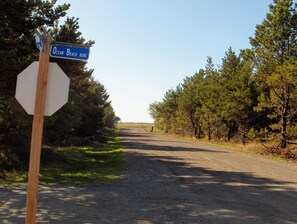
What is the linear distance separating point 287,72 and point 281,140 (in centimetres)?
552

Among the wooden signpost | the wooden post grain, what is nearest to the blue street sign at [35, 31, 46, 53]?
the wooden signpost

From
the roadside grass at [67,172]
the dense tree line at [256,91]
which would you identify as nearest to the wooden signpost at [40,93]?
the roadside grass at [67,172]

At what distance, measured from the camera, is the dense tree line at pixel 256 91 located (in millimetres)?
26562

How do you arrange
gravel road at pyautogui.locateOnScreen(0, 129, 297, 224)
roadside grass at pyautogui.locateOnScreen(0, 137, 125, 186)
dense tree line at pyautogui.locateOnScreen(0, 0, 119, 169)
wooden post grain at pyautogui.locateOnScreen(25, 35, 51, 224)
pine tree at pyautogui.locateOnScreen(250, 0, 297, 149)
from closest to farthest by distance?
1. wooden post grain at pyautogui.locateOnScreen(25, 35, 51, 224)
2. gravel road at pyautogui.locateOnScreen(0, 129, 297, 224)
3. roadside grass at pyautogui.locateOnScreen(0, 137, 125, 186)
4. dense tree line at pyautogui.locateOnScreen(0, 0, 119, 169)
5. pine tree at pyautogui.locateOnScreen(250, 0, 297, 149)

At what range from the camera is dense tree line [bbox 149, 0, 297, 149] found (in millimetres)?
26562

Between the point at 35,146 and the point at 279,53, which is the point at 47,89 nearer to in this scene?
the point at 35,146

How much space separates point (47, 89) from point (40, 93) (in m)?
0.13

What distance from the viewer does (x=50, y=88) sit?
16.8 feet

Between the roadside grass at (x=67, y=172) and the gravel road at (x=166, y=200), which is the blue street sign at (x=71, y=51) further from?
the roadside grass at (x=67, y=172)

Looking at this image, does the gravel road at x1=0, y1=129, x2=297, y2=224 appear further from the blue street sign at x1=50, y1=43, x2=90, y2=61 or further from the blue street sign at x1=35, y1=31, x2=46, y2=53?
the blue street sign at x1=35, y1=31, x2=46, y2=53

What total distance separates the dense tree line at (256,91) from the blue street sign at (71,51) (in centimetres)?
2197

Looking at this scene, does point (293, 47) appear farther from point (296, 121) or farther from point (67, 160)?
point (67, 160)

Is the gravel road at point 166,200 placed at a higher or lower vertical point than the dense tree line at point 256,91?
lower

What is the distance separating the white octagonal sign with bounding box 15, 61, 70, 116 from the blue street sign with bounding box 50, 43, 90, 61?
24cm
